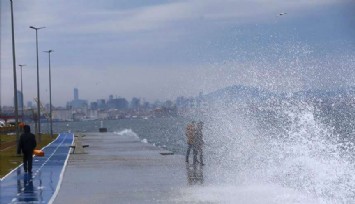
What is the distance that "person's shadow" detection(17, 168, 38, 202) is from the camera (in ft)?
66.8

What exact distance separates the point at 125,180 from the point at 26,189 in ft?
12.2

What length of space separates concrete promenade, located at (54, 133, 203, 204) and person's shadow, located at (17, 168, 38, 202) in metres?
0.71

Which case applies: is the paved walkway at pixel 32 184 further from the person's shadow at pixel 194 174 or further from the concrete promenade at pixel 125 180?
the person's shadow at pixel 194 174

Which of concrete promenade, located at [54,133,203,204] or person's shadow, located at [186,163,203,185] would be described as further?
person's shadow, located at [186,163,203,185]

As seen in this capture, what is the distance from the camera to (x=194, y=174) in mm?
27375

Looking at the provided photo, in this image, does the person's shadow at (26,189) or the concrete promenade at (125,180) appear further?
the person's shadow at (26,189)

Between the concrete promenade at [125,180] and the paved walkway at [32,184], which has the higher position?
the paved walkway at [32,184]

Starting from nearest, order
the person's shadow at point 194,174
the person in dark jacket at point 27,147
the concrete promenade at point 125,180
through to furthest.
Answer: the concrete promenade at point 125,180, the person's shadow at point 194,174, the person in dark jacket at point 27,147

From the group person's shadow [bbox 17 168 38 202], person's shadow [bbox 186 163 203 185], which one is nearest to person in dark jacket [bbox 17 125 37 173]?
person's shadow [bbox 17 168 38 202]

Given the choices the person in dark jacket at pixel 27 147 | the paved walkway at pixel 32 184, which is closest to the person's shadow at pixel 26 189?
the paved walkway at pixel 32 184

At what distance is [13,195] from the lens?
21.1 meters

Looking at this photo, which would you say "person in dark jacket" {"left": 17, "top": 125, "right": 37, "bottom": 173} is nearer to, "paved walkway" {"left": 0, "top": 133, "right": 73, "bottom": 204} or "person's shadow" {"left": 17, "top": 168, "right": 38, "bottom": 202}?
"paved walkway" {"left": 0, "top": 133, "right": 73, "bottom": 204}

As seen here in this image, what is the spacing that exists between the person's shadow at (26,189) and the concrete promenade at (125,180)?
0.71 m

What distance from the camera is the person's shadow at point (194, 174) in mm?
24578
